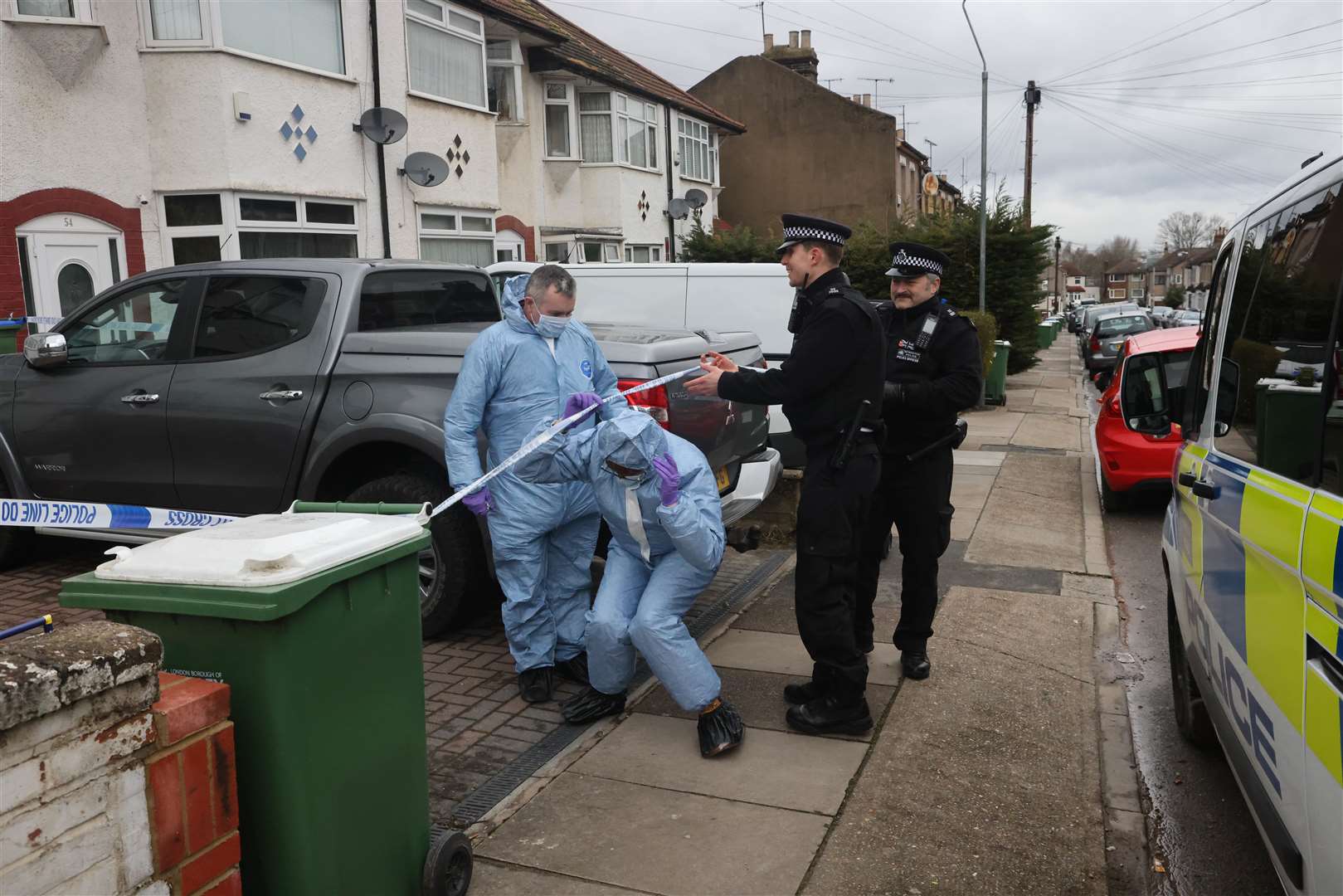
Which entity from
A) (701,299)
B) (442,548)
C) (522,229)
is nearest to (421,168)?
(522,229)

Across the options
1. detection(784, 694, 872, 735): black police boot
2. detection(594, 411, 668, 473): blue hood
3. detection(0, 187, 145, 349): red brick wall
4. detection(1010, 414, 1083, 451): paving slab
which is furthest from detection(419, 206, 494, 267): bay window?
detection(784, 694, 872, 735): black police boot

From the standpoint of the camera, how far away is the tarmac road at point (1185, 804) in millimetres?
3539

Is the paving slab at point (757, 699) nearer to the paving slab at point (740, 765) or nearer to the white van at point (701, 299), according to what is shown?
the paving slab at point (740, 765)

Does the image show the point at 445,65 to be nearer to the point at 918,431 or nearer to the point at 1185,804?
the point at 918,431

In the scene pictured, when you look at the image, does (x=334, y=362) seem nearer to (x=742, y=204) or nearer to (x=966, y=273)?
(x=966, y=273)

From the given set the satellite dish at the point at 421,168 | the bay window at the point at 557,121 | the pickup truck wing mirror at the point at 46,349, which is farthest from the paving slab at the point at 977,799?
the bay window at the point at 557,121

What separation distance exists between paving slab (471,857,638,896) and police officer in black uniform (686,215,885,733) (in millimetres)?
1396

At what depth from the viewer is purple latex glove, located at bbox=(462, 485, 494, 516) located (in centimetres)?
469

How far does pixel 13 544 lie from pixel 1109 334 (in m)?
28.3

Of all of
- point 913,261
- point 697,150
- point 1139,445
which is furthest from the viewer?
point 697,150

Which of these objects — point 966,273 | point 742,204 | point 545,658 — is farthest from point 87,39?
point 742,204

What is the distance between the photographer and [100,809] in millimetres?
2139

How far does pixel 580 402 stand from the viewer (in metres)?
4.54

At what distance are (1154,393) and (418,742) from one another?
3172 mm
